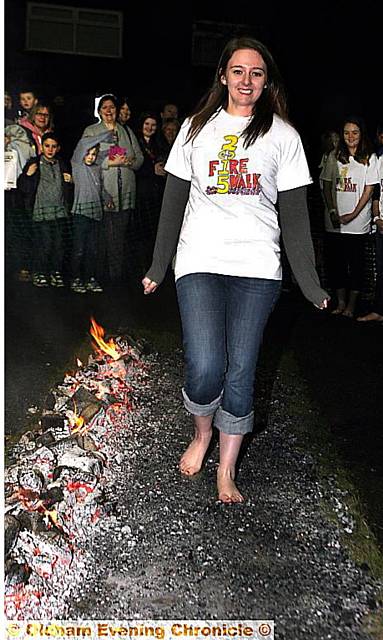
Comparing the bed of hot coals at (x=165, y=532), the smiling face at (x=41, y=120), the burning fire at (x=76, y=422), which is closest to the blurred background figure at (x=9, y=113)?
the smiling face at (x=41, y=120)

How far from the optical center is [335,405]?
602 centimetres

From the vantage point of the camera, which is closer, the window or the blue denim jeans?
the blue denim jeans

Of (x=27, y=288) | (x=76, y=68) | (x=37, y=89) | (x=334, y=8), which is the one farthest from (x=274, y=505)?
(x=76, y=68)

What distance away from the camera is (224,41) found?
14.4 m

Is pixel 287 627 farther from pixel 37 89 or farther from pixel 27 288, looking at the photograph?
pixel 37 89

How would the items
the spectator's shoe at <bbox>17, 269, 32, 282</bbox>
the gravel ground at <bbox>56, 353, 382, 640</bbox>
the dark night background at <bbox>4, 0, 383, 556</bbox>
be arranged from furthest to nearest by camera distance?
the spectator's shoe at <bbox>17, 269, 32, 282</bbox> < the dark night background at <bbox>4, 0, 383, 556</bbox> < the gravel ground at <bbox>56, 353, 382, 640</bbox>

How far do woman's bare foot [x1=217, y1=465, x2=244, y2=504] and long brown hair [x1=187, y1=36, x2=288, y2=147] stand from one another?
154 centimetres

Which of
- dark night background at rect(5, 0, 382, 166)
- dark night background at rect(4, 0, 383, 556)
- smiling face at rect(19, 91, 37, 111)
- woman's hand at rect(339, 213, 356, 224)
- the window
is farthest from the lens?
the window

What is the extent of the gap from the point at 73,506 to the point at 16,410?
1755mm

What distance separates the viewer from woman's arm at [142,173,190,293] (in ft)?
13.3

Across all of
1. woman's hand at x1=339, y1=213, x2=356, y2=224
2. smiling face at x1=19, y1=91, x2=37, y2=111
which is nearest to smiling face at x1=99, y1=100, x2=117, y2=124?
smiling face at x1=19, y1=91, x2=37, y2=111

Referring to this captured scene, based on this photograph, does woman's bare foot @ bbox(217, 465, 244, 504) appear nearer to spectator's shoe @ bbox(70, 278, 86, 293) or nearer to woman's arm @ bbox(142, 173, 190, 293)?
woman's arm @ bbox(142, 173, 190, 293)

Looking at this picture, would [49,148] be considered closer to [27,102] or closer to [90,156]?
[90,156]

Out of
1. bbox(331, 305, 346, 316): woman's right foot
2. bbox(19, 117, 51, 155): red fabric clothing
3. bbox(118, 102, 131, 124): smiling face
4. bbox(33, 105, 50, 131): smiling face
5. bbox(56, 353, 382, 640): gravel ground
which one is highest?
bbox(118, 102, 131, 124): smiling face
